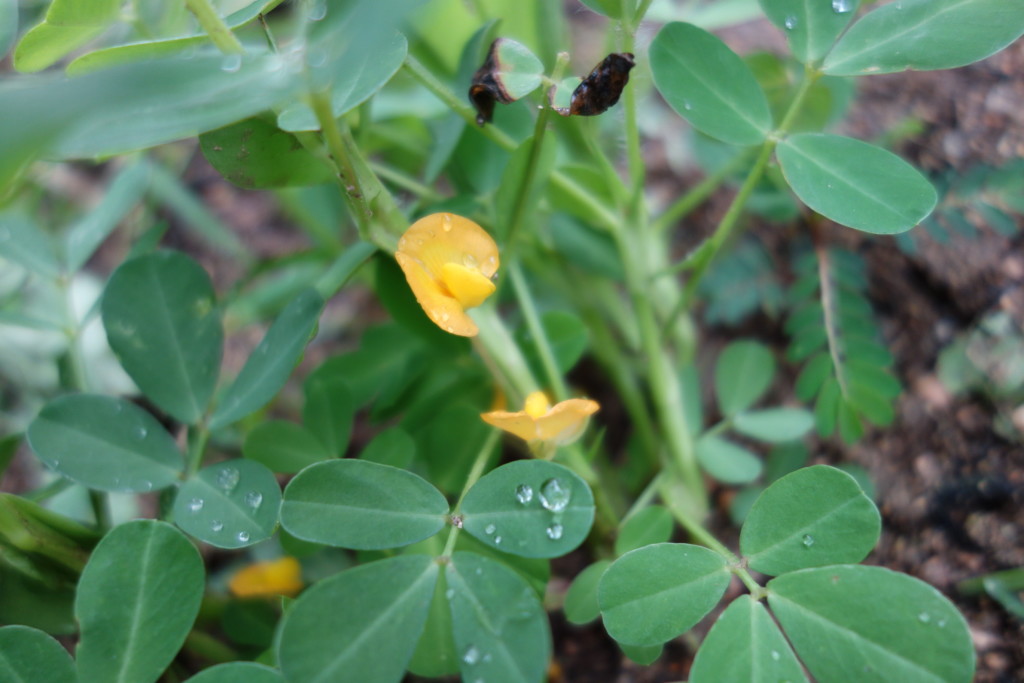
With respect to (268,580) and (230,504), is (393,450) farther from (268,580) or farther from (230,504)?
(268,580)

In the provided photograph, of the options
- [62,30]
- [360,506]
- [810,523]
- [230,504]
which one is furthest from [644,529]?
[62,30]

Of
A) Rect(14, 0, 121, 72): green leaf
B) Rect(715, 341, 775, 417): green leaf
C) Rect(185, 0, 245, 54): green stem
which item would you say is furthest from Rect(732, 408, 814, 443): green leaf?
Rect(14, 0, 121, 72): green leaf

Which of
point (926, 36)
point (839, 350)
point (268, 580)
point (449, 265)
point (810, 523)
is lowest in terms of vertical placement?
point (268, 580)

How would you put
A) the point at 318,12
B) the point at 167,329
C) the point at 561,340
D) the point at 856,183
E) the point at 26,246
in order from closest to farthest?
the point at 318,12 → the point at 856,183 → the point at 167,329 → the point at 561,340 → the point at 26,246

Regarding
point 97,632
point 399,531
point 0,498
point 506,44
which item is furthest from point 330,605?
point 506,44

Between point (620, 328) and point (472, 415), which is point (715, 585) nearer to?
point (472, 415)

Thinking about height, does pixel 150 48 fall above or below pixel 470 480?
above
